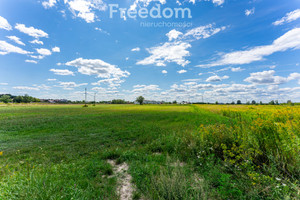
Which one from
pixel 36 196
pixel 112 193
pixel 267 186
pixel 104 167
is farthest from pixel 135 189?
pixel 267 186

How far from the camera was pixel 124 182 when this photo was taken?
3.75 meters

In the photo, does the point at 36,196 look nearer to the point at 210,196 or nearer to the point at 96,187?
the point at 96,187

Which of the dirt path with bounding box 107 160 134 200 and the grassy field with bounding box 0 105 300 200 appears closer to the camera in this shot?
the grassy field with bounding box 0 105 300 200

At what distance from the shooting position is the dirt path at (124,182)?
10.4 feet

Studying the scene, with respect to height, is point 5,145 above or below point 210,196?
below

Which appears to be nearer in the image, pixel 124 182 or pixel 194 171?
pixel 124 182

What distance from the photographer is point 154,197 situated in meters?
2.77

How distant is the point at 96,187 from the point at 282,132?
556 cm

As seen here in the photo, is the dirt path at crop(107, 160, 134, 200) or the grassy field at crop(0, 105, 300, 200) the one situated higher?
the grassy field at crop(0, 105, 300, 200)

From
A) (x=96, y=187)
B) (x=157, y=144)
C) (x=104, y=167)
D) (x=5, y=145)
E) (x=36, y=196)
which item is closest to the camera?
(x=36, y=196)

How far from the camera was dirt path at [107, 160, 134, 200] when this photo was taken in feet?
10.4

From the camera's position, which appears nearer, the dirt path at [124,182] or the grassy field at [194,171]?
the grassy field at [194,171]

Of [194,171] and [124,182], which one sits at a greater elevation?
[194,171]

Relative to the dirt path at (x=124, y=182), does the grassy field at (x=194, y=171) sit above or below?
above
